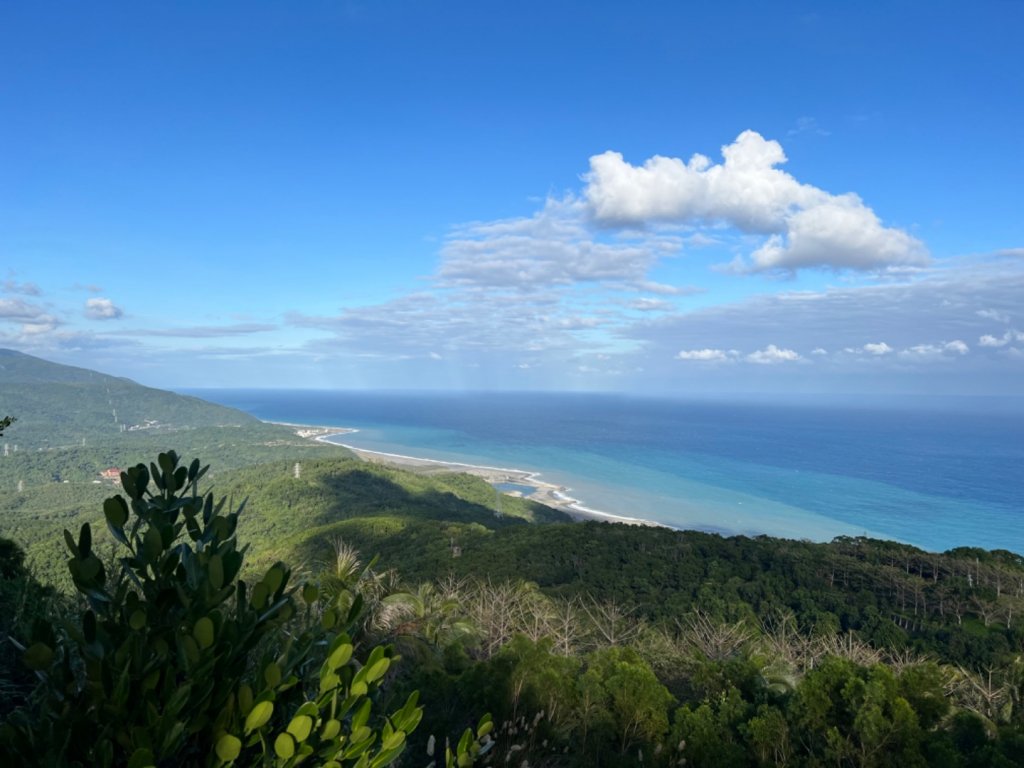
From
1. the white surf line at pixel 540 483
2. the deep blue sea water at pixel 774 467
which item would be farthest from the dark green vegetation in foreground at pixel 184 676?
the deep blue sea water at pixel 774 467

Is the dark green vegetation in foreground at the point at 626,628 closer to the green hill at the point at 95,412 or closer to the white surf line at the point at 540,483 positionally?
the white surf line at the point at 540,483

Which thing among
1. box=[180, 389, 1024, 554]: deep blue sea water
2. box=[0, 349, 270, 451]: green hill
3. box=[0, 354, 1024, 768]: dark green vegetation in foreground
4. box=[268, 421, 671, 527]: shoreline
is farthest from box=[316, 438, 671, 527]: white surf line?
box=[0, 349, 270, 451]: green hill

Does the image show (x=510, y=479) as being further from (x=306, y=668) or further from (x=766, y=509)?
(x=306, y=668)

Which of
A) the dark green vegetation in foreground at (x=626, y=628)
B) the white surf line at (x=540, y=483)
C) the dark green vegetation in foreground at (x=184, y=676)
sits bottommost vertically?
the white surf line at (x=540, y=483)

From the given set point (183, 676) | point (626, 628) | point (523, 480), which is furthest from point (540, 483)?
point (183, 676)

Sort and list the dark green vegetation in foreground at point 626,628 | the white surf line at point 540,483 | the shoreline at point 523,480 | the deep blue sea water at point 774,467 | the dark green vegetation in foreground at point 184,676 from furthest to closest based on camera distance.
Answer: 1. the shoreline at point 523,480
2. the deep blue sea water at point 774,467
3. the white surf line at point 540,483
4. the dark green vegetation in foreground at point 626,628
5. the dark green vegetation in foreground at point 184,676

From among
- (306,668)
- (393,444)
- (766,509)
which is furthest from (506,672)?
(393,444)
